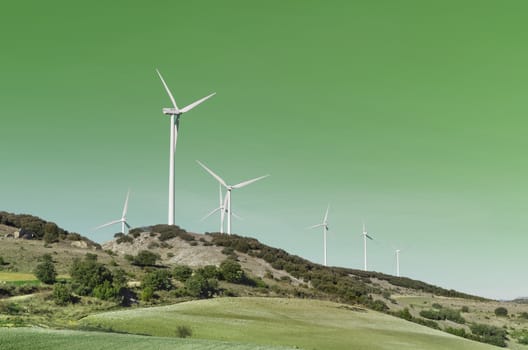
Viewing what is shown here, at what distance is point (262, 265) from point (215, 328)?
83967mm

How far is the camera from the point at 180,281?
99.6m

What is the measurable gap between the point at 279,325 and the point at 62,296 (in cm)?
2559

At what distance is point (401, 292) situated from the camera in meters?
176

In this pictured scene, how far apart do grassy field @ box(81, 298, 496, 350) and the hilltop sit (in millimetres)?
5861

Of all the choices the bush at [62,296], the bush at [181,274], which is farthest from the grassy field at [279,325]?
the bush at [181,274]

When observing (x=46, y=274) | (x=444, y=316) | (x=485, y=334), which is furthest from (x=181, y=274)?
(x=444, y=316)

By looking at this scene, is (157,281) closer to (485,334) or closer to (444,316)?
(485,334)

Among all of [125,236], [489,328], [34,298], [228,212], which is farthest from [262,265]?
[34,298]

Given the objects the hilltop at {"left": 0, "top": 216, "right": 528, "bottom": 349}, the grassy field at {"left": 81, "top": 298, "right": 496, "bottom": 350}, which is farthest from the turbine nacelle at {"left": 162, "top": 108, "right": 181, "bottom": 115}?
the grassy field at {"left": 81, "top": 298, "right": 496, "bottom": 350}

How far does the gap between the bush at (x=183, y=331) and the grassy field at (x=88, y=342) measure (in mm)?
11518

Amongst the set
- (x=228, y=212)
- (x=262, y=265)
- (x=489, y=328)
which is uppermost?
(x=228, y=212)

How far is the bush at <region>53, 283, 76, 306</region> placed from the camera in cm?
7069

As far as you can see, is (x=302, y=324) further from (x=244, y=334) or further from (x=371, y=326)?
(x=244, y=334)

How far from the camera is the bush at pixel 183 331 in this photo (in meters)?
54.1
